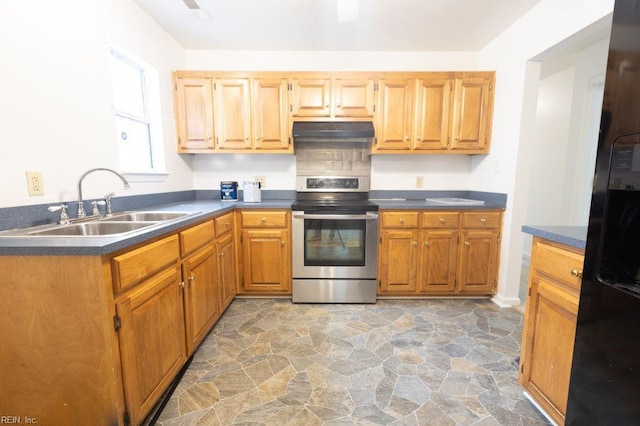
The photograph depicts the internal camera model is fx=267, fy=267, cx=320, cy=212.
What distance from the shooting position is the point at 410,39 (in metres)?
2.64

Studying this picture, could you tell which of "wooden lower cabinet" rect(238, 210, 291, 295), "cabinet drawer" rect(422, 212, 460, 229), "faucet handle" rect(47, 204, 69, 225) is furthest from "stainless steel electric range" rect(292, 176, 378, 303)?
"faucet handle" rect(47, 204, 69, 225)

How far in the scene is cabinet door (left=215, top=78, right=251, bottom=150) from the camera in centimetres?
265

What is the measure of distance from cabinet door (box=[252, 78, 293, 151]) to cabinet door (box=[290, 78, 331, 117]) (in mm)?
95

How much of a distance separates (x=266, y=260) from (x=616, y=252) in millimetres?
2309

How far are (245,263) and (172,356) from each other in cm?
116

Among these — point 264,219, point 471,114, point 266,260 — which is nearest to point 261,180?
point 264,219

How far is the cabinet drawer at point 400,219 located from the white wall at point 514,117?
862 mm

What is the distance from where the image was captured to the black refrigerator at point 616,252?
0.85 meters

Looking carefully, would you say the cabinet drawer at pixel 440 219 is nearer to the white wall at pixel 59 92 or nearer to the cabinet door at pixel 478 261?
the cabinet door at pixel 478 261

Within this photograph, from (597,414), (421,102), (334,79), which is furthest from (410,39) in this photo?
(597,414)

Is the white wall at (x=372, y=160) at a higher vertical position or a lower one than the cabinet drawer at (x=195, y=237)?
higher

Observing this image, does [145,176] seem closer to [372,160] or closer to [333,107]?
[333,107]

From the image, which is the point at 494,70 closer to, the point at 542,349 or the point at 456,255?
the point at 456,255

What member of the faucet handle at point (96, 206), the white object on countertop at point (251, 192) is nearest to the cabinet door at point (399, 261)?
the white object on countertop at point (251, 192)
